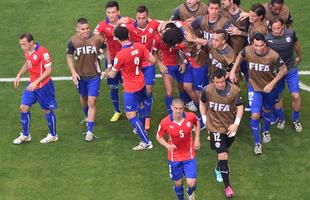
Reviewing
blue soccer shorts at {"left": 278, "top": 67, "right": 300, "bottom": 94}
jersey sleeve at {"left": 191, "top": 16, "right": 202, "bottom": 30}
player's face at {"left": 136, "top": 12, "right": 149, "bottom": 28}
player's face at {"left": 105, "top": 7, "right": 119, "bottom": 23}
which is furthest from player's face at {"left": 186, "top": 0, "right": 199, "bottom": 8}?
blue soccer shorts at {"left": 278, "top": 67, "right": 300, "bottom": 94}

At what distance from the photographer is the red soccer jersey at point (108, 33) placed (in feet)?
49.0

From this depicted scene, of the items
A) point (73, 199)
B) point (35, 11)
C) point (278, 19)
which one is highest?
point (278, 19)

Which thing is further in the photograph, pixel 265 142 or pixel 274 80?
pixel 265 142

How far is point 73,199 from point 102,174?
0.96 m

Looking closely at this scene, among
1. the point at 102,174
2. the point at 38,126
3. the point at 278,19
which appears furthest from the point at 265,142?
the point at 38,126

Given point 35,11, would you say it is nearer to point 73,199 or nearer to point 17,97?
point 17,97

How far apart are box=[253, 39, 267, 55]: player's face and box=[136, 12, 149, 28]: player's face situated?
97.2 inches

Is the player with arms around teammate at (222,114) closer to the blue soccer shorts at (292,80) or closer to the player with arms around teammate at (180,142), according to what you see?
the player with arms around teammate at (180,142)

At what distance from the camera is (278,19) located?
1386 cm

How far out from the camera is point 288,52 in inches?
552

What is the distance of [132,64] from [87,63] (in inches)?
47.4

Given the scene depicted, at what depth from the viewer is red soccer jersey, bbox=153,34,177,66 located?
575 inches

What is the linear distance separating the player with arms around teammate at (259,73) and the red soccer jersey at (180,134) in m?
2.06

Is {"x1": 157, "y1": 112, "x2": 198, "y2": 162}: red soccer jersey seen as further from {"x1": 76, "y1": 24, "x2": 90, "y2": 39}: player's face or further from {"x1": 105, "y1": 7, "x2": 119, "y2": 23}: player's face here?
{"x1": 105, "y1": 7, "x2": 119, "y2": 23}: player's face
